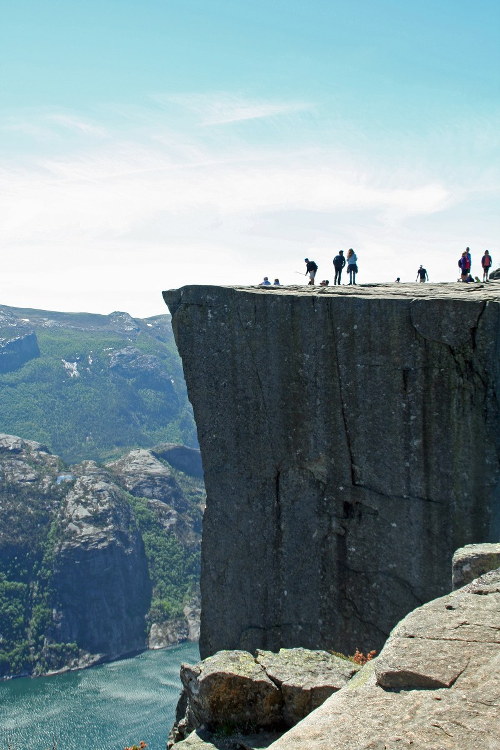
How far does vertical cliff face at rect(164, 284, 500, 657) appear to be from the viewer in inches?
599

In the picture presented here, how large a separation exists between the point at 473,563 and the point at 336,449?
6.18m

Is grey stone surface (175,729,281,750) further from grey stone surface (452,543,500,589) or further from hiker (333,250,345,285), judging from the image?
hiker (333,250,345,285)

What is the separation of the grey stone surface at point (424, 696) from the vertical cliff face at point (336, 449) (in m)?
7.30

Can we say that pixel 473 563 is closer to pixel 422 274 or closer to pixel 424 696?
pixel 424 696

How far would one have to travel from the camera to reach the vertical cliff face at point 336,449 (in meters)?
15.2

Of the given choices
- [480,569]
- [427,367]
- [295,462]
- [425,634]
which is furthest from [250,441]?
[425,634]

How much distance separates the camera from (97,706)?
10862 cm

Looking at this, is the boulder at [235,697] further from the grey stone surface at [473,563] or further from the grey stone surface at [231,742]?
the grey stone surface at [473,563]

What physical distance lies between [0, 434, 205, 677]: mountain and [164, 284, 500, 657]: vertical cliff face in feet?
483

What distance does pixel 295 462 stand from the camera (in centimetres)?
1697

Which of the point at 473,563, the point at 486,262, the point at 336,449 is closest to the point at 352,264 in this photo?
the point at 486,262

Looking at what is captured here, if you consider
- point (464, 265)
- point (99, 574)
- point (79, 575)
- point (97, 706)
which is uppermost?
point (464, 265)

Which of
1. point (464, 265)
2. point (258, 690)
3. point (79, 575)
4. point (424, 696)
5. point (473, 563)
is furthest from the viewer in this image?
point (79, 575)

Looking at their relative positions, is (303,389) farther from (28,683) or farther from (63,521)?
(63,521)
